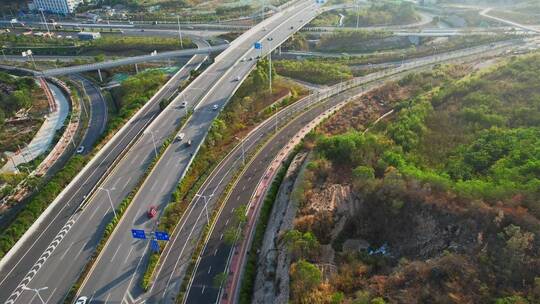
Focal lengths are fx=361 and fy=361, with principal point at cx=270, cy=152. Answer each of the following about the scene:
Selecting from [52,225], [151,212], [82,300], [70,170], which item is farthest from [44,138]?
[82,300]

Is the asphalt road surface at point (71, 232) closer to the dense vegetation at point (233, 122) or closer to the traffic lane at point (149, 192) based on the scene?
the traffic lane at point (149, 192)

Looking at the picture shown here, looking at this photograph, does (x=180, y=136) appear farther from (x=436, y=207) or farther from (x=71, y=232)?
(x=436, y=207)

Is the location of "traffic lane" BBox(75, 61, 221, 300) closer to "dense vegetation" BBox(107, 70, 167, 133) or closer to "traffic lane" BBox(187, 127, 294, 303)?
"traffic lane" BBox(187, 127, 294, 303)

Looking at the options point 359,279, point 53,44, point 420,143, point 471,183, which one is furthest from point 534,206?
point 53,44

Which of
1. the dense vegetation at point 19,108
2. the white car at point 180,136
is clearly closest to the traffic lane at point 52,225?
the white car at point 180,136

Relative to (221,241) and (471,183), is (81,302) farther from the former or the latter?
(471,183)

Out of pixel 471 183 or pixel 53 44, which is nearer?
pixel 471 183
